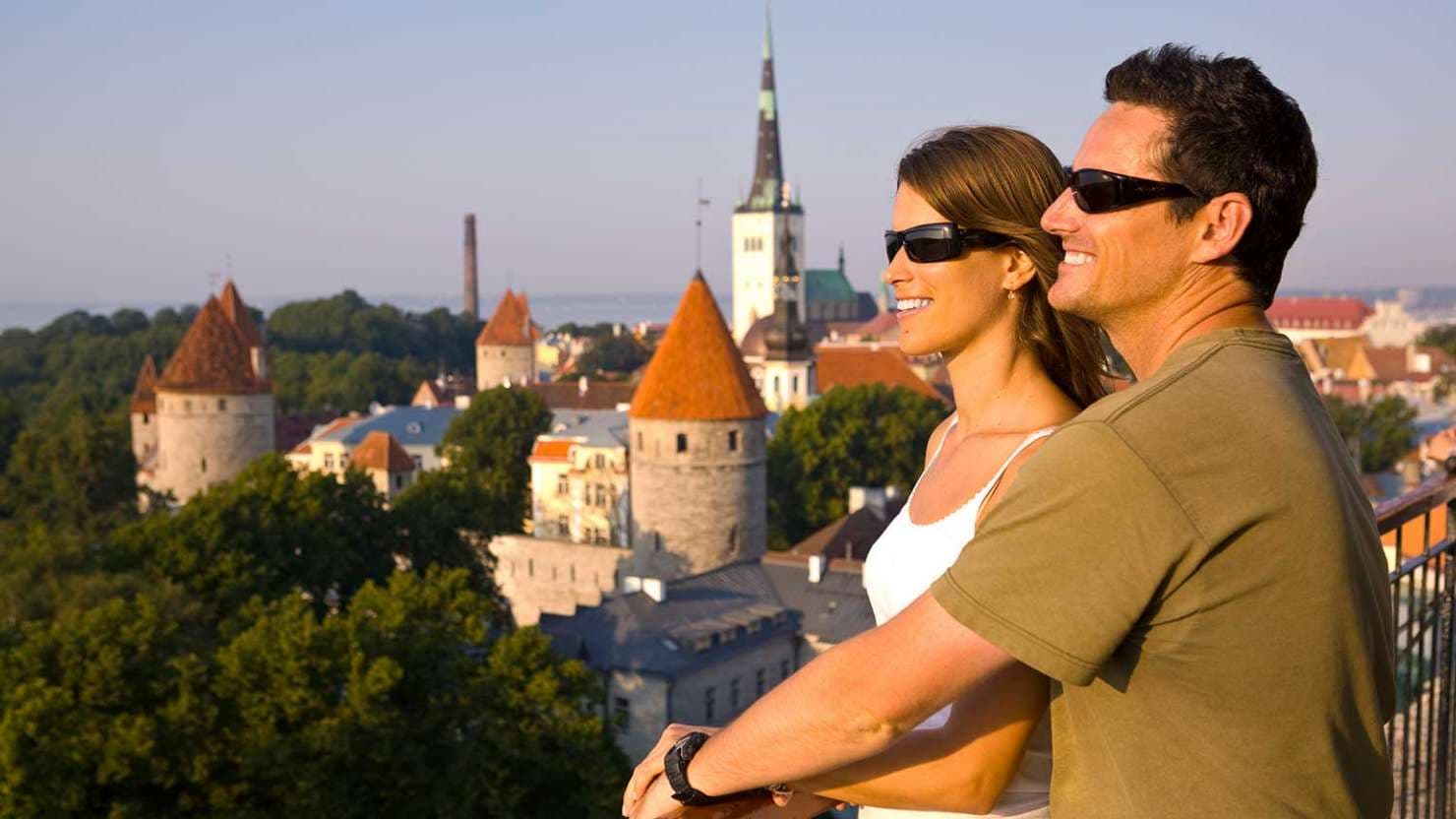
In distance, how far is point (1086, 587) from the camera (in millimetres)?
1628

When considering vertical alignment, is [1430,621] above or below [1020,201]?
below

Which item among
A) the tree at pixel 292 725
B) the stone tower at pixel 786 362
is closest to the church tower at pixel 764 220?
the stone tower at pixel 786 362

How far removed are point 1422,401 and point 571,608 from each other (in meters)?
49.1

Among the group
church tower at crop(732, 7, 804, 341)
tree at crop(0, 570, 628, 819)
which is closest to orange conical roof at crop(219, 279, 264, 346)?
tree at crop(0, 570, 628, 819)

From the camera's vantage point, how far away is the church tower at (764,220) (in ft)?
339

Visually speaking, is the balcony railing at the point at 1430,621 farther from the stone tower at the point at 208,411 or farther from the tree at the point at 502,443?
the stone tower at the point at 208,411

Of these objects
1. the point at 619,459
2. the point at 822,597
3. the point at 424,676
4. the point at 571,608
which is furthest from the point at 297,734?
the point at 619,459

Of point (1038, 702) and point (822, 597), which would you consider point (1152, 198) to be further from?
point (822, 597)

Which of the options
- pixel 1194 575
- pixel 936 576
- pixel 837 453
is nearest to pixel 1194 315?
pixel 1194 575

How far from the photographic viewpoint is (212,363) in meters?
43.9

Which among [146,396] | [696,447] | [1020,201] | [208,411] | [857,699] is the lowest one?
[696,447]

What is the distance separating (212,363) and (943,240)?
44328 mm

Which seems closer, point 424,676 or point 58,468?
point 424,676

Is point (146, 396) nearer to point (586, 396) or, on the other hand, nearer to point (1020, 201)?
point (586, 396)
